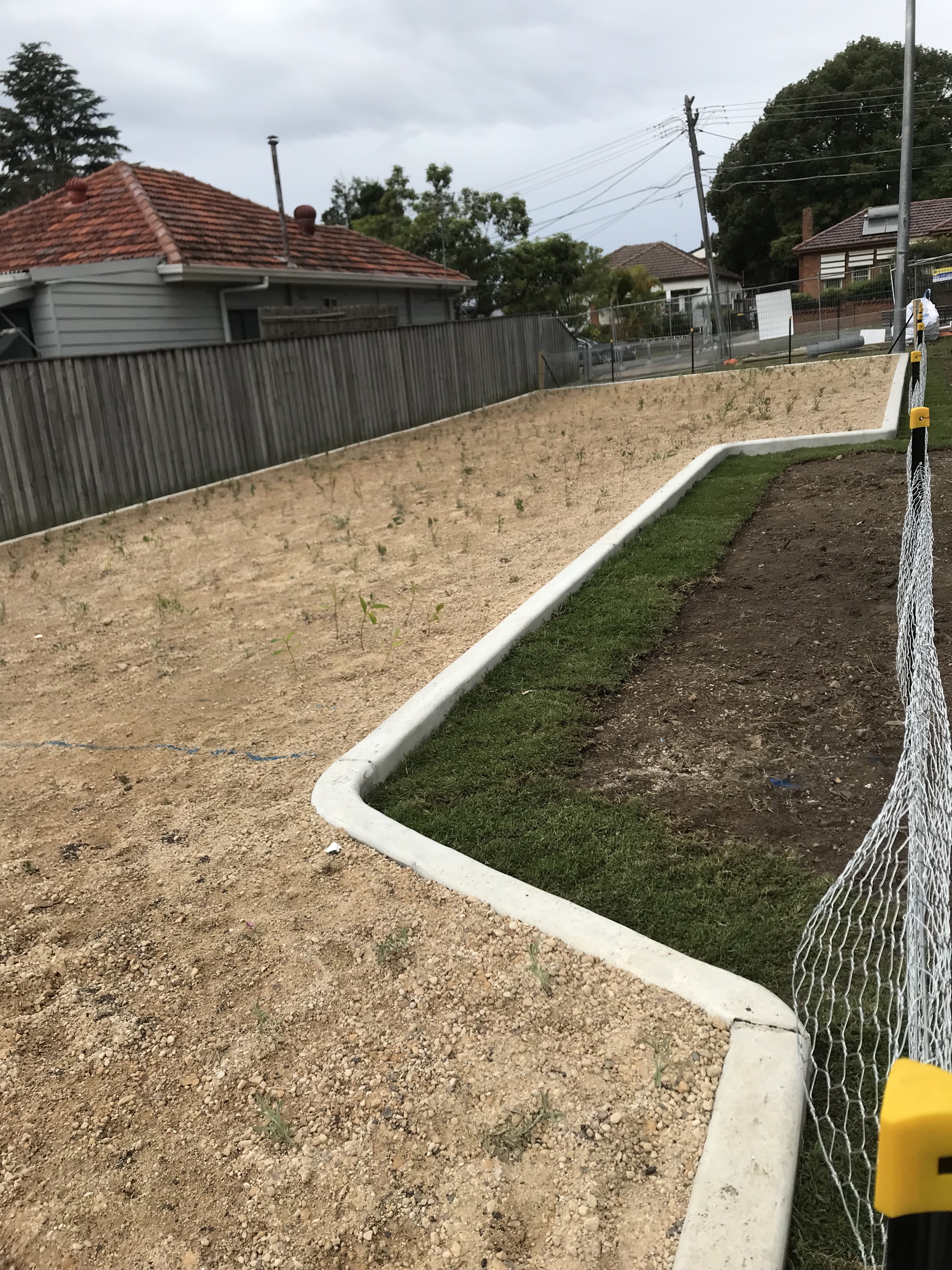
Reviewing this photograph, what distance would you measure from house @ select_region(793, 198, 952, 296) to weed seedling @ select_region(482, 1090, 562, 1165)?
148 feet

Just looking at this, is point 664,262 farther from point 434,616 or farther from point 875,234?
point 434,616

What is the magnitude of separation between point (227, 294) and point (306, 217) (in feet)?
13.5

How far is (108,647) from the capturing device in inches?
233

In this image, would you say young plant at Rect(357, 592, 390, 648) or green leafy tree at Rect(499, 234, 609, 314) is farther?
green leafy tree at Rect(499, 234, 609, 314)

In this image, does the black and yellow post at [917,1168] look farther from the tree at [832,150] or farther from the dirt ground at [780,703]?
the tree at [832,150]

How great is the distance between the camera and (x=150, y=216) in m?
16.0

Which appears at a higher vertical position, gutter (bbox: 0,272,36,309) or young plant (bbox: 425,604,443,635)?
gutter (bbox: 0,272,36,309)

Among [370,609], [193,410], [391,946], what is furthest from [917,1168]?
[193,410]

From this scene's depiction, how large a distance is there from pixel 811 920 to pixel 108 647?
186 inches

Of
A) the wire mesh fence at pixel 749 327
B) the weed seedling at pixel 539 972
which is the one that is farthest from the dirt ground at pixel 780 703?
the wire mesh fence at pixel 749 327

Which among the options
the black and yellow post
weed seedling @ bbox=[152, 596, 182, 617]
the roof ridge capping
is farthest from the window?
the black and yellow post

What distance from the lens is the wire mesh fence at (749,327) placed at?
25.0 meters

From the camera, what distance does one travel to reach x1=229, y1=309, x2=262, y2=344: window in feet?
54.9

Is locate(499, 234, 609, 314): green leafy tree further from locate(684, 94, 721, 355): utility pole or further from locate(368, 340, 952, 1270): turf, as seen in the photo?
locate(368, 340, 952, 1270): turf
